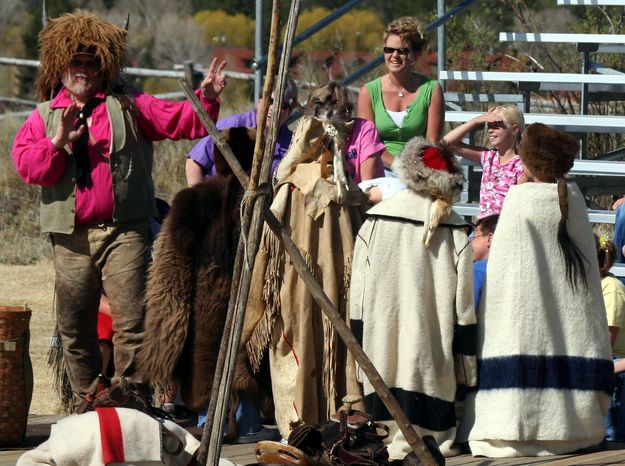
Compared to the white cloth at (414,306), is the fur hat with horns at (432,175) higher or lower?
higher

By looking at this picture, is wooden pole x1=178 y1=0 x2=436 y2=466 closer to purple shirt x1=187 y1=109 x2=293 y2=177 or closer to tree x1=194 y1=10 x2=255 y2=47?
purple shirt x1=187 y1=109 x2=293 y2=177

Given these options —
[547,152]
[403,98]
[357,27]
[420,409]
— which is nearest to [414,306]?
[420,409]

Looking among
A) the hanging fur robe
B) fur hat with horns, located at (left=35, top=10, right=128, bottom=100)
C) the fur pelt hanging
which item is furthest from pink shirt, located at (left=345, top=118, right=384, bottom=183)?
fur hat with horns, located at (left=35, top=10, right=128, bottom=100)

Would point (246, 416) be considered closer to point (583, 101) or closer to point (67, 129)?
point (67, 129)

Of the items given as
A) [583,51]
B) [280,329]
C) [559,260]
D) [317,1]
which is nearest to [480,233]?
[559,260]

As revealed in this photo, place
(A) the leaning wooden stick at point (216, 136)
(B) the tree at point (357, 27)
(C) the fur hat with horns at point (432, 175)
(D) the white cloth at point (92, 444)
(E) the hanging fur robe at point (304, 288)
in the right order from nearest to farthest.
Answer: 1. (D) the white cloth at point (92, 444)
2. (A) the leaning wooden stick at point (216, 136)
3. (C) the fur hat with horns at point (432, 175)
4. (E) the hanging fur robe at point (304, 288)
5. (B) the tree at point (357, 27)

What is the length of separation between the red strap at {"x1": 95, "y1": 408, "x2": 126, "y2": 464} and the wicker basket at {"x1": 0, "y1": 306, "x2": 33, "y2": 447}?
1.18 m

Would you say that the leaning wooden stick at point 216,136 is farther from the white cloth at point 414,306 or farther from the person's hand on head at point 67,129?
the person's hand on head at point 67,129

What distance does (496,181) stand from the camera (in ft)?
26.1

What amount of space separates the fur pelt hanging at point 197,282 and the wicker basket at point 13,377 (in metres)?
0.55

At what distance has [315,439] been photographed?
20.1 feet

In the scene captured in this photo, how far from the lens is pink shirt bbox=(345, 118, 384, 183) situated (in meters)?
7.33

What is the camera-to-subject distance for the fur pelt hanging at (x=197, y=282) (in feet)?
22.8

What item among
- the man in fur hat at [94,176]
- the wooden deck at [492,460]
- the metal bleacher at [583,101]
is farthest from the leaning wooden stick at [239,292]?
the metal bleacher at [583,101]
